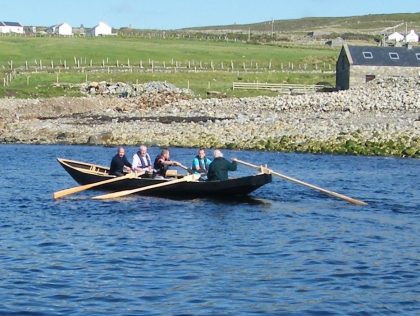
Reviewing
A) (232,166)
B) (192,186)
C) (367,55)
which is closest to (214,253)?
(232,166)

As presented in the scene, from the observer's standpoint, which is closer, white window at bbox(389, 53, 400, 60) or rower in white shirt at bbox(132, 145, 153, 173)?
rower in white shirt at bbox(132, 145, 153, 173)

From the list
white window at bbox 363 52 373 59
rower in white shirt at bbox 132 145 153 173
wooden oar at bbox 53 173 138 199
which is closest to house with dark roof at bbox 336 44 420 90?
white window at bbox 363 52 373 59

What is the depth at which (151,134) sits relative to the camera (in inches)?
1996

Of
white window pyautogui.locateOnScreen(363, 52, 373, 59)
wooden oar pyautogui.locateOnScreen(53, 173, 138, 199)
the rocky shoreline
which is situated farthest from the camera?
white window pyautogui.locateOnScreen(363, 52, 373, 59)

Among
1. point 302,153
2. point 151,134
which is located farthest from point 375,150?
point 151,134

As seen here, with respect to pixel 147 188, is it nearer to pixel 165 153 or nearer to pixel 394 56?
pixel 165 153

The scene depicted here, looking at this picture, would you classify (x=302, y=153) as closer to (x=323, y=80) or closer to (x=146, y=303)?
(x=146, y=303)

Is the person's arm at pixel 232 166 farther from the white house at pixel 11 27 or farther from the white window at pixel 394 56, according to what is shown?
Answer: the white house at pixel 11 27

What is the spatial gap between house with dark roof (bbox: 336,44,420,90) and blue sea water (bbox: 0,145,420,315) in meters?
41.3

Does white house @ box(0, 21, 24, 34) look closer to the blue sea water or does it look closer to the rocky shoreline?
the rocky shoreline

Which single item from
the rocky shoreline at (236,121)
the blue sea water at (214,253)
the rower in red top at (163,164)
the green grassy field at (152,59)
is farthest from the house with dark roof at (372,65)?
the rower in red top at (163,164)

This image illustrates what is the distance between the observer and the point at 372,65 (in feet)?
247

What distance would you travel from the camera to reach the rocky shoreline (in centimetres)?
4550

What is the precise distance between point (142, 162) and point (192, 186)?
320 cm
